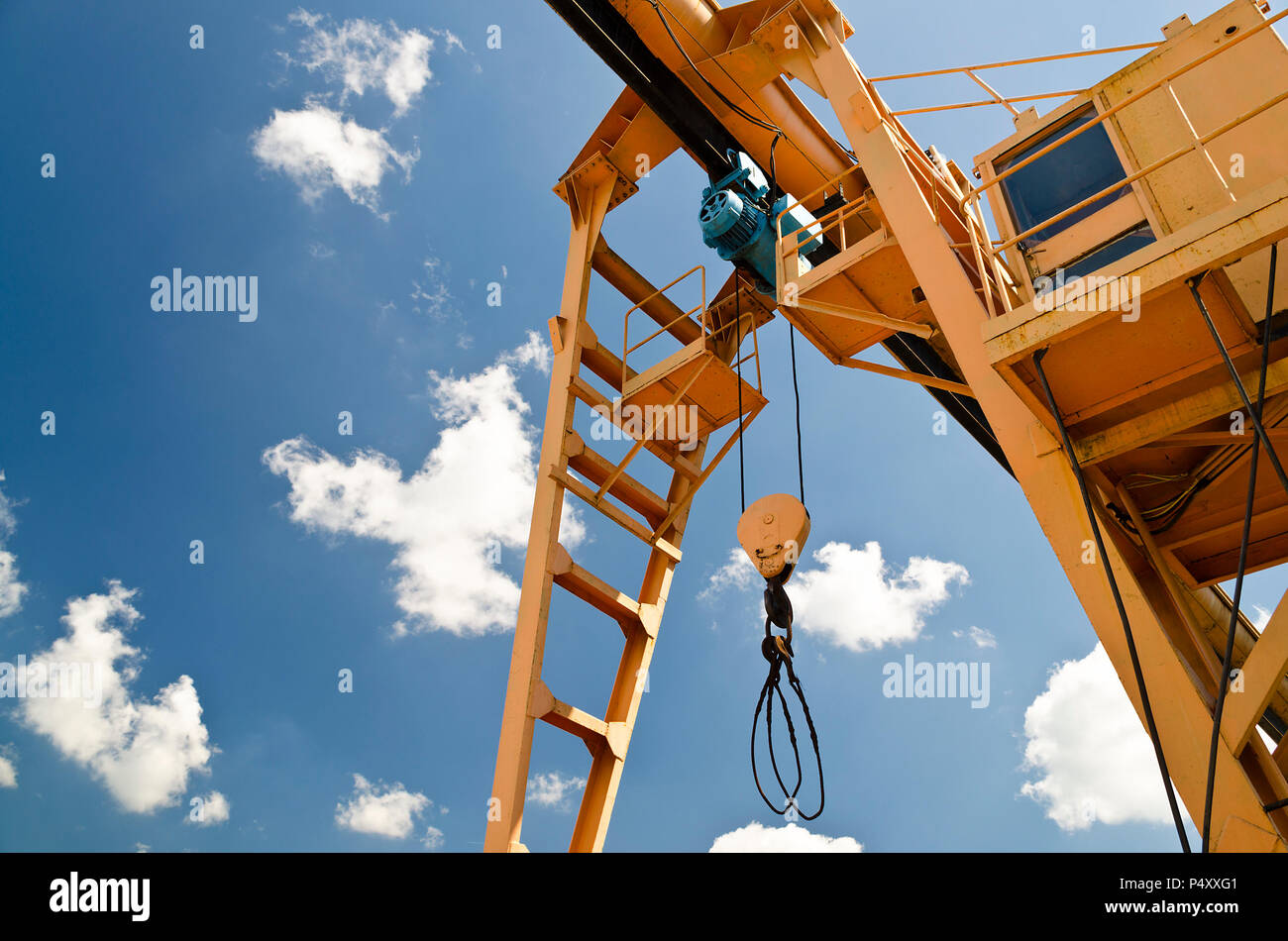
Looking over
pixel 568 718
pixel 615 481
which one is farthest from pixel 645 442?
pixel 568 718

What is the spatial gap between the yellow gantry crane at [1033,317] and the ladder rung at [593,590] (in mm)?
35

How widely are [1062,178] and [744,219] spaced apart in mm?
3157

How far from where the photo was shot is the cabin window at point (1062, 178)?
5.88 meters

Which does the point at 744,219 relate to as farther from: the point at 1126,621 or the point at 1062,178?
the point at 1126,621

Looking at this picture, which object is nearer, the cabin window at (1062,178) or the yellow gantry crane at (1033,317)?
the yellow gantry crane at (1033,317)

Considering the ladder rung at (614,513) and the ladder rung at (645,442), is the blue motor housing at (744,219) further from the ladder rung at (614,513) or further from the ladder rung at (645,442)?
the ladder rung at (614,513)

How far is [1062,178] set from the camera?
242 inches

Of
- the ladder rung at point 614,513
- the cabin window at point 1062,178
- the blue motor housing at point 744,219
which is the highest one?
the blue motor housing at point 744,219

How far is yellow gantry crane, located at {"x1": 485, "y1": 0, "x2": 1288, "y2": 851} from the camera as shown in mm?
4117

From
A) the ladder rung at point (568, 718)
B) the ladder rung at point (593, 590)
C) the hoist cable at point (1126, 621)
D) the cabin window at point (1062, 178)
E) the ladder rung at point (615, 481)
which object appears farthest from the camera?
the ladder rung at point (615, 481)

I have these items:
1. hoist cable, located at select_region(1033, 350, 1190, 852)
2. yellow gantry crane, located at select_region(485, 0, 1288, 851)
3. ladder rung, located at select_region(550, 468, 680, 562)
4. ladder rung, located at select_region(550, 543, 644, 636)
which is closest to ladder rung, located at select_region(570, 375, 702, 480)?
yellow gantry crane, located at select_region(485, 0, 1288, 851)

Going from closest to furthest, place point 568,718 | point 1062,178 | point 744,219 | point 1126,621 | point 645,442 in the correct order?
1. point 1126,621
2. point 1062,178
3. point 568,718
4. point 744,219
5. point 645,442

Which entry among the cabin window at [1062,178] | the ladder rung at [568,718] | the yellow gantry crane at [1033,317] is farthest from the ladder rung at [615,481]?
the cabin window at [1062,178]
